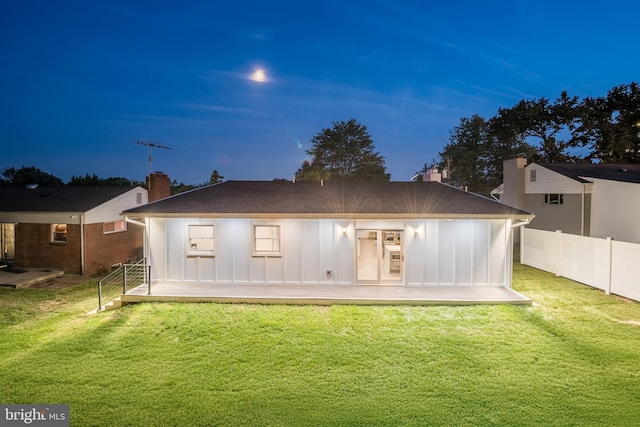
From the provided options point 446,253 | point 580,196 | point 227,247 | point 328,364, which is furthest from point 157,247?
point 580,196

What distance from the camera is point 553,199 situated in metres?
18.3

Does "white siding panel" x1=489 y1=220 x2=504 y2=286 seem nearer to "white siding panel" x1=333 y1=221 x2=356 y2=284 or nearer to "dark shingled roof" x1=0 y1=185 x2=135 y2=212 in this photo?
"white siding panel" x1=333 y1=221 x2=356 y2=284

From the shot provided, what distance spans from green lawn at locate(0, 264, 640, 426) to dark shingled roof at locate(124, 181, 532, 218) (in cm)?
259

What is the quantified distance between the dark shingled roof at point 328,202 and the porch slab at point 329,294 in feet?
6.77

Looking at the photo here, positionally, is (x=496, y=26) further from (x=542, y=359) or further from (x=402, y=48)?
(x=542, y=359)

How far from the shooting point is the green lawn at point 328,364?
4.50m

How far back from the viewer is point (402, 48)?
51.3 meters

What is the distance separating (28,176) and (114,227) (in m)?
28.9

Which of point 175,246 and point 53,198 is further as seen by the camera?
point 53,198

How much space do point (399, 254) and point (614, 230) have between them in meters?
10.5

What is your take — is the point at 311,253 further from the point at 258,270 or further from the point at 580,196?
the point at 580,196

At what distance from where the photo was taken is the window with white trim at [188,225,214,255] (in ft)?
35.4

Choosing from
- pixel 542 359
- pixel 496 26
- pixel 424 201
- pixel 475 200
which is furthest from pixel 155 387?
pixel 496 26

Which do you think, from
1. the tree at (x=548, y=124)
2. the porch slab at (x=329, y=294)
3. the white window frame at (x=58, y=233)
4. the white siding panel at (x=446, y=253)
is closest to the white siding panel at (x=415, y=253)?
the porch slab at (x=329, y=294)
